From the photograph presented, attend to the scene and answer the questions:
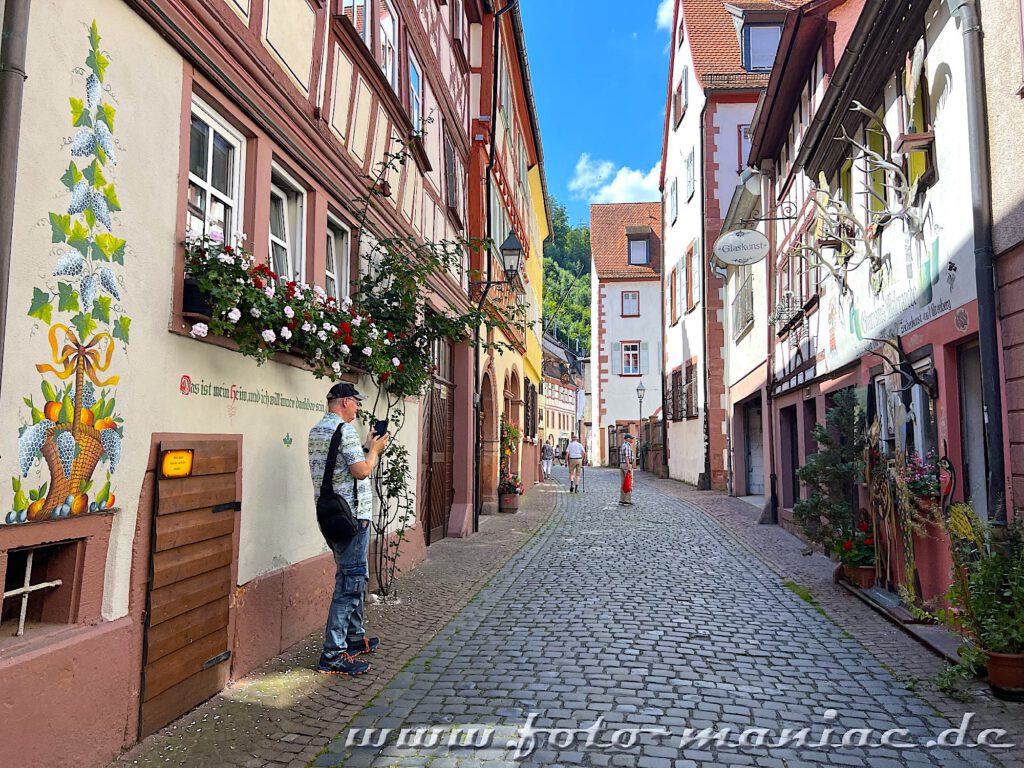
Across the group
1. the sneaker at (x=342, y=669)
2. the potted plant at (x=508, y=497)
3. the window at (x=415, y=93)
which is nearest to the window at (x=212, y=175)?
the sneaker at (x=342, y=669)

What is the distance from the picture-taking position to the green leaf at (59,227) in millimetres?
3232

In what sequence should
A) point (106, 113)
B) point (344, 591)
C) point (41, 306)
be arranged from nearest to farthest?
1. point (41, 306)
2. point (106, 113)
3. point (344, 591)

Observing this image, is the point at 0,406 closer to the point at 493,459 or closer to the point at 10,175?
the point at 10,175

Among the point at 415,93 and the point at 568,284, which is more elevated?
the point at 568,284

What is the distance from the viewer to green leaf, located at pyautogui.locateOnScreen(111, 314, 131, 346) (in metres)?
3.63

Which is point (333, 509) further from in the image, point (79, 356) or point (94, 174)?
point (94, 174)

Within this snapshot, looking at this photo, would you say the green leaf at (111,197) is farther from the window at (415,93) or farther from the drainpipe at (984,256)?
the window at (415,93)

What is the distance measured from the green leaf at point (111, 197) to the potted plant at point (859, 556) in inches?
264

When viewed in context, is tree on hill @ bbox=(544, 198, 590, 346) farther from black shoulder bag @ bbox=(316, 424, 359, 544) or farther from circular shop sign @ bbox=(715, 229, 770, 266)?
black shoulder bag @ bbox=(316, 424, 359, 544)

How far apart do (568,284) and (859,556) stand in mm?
55583

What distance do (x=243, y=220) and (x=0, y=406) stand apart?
2443mm

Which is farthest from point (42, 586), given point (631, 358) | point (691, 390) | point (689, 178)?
point (631, 358)

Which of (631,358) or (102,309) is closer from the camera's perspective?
(102,309)

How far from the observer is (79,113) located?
3.39 meters
